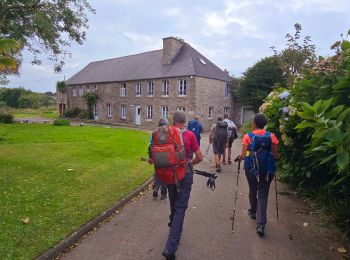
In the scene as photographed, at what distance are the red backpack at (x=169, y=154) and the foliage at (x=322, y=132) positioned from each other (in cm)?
165

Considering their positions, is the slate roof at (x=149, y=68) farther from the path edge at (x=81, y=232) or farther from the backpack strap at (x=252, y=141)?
the backpack strap at (x=252, y=141)

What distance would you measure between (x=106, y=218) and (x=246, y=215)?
2.74 metres

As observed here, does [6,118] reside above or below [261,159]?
below

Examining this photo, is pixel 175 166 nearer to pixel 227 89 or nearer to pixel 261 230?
pixel 261 230

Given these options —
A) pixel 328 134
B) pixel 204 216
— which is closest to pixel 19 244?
pixel 204 216

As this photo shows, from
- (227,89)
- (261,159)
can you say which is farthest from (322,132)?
(227,89)

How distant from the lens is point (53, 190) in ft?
24.7

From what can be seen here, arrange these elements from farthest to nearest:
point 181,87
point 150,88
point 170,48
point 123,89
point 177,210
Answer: point 123,89 → point 150,88 → point 170,48 → point 181,87 → point 177,210

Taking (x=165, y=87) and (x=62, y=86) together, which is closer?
(x=165, y=87)

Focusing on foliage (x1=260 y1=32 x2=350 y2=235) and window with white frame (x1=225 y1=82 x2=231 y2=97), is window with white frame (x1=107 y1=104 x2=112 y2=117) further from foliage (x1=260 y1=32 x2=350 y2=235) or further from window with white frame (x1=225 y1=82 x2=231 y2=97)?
foliage (x1=260 y1=32 x2=350 y2=235)

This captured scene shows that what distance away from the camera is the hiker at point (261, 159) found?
5469 millimetres

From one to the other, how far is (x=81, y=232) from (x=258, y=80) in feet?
96.7

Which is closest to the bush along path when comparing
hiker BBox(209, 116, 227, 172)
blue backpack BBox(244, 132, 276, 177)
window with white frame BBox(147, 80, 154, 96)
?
blue backpack BBox(244, 132, 276, 177)

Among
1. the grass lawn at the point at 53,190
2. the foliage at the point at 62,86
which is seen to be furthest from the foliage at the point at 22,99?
the grass lawn at the point at 53,190
